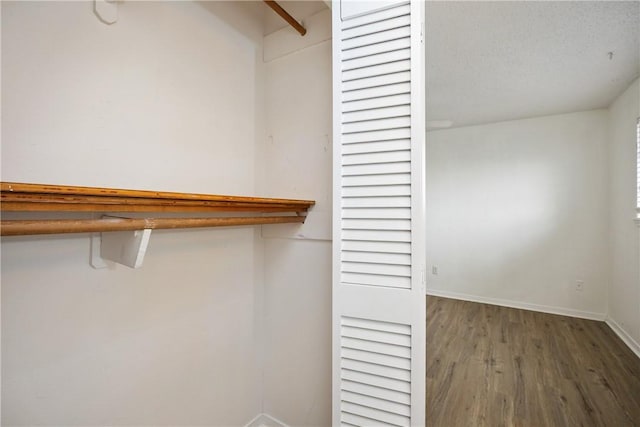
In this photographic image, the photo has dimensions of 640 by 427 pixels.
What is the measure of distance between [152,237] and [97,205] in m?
0.41

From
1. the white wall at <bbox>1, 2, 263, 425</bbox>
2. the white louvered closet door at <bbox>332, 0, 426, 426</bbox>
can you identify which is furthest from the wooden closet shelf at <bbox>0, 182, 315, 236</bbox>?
the white louvered closet door at <bbox>332, 0, 426, 426</bbox>

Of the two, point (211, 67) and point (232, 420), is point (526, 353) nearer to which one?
point (232, 420)

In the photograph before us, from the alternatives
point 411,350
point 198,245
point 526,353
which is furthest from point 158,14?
point 526,353

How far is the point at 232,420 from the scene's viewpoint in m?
1.46

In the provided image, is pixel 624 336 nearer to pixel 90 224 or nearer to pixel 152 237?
pixel 152 237

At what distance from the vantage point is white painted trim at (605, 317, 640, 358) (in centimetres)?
260

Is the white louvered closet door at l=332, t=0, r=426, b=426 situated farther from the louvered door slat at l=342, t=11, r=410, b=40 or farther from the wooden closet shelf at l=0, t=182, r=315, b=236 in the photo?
the wooden closet shelf at l=0, t=182, r=315, b=236

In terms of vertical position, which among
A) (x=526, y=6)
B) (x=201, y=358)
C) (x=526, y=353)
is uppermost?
(x=526, y=6)

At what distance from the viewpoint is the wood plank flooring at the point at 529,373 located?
6.13 ft

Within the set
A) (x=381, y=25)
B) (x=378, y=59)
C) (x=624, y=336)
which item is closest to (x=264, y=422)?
(x=378, y=59)

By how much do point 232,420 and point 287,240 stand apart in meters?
0.91

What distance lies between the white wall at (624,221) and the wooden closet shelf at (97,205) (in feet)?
11.4

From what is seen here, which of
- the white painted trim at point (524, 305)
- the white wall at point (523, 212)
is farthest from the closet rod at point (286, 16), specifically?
the white painted trim at point (524, 305)

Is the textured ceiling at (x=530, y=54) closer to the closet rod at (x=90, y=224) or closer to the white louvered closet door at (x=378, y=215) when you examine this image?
the white louvered closet door at (x=378, y=215)
